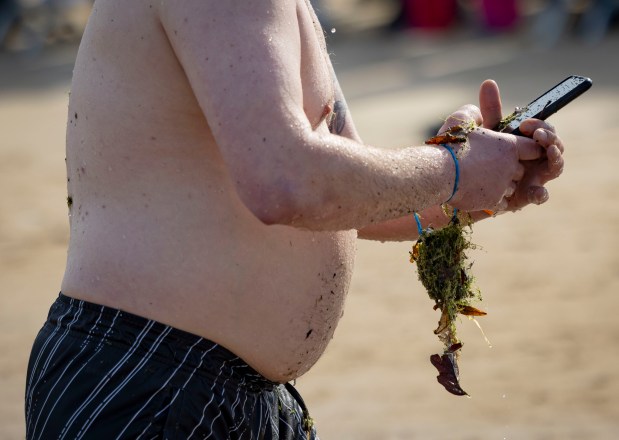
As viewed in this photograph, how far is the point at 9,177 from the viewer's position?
31.2 feet

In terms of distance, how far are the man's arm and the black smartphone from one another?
63cm

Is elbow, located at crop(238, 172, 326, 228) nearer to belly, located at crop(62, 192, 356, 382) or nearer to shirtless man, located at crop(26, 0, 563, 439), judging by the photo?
shirtless man, located at crop(26, 0, 563, 439)

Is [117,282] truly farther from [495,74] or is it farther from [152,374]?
[495,74]

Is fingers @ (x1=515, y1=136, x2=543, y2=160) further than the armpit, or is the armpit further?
the armpit

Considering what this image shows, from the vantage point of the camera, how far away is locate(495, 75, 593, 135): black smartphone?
261 cm

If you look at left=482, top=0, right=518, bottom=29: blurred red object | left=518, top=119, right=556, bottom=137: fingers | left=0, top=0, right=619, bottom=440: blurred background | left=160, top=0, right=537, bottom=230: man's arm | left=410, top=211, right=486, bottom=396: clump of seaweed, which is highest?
left=160, top=0, right=537, bottom=230: man's arm

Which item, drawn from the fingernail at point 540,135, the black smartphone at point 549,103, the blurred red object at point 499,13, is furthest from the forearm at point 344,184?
the blurred red object at point 499,13

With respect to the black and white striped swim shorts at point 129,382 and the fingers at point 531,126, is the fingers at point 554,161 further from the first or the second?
the black and white striped swim shorts at point 129,382

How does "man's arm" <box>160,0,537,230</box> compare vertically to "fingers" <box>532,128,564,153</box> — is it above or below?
above

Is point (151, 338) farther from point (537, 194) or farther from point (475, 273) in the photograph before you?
point (475, 273)

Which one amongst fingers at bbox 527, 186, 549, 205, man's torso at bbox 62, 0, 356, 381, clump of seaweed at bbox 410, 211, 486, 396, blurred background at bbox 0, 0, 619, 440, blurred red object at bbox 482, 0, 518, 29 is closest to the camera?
man's torso at bbox 62, 0, 356, 381

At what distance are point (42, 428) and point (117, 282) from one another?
0.37 metres

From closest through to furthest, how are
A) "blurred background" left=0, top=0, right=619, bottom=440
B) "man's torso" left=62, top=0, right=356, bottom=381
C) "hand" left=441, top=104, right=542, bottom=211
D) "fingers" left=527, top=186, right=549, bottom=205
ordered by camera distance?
1. "man's torso" left=62, top=0, right=356, bottom=381
2. "hand" left=441, top=104, right=542, bottom=211
3. "fingers" left=527, top=186, right=549, bottom=205
4. "blurred background" left=0, top=0, right=619, bottom=440

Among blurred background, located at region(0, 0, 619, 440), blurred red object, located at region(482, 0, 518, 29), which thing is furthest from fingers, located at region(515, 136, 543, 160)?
blurred red object, located at region(482, 0, 518, 29)
